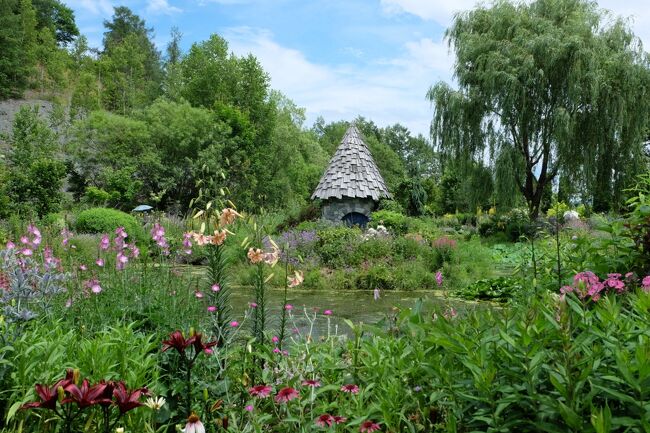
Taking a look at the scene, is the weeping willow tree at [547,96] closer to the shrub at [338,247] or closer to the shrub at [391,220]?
the shrub at [391,220]

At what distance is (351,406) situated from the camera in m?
2.45

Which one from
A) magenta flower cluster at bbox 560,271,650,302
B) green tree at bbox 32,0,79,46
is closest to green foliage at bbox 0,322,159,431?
magenta flower cluster at bbox 560,271,650,302

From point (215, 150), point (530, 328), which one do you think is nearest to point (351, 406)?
point (530, 328)

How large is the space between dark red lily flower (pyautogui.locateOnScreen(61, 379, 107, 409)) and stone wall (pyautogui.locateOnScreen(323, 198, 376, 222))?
17.4 meters

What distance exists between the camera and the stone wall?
19141 mm

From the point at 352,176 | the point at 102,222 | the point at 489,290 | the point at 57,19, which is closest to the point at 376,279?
the point at 489,290

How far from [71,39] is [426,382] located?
67.3 metres

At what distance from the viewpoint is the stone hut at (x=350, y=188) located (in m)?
18.9

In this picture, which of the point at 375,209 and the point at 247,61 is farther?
the point at 247,61

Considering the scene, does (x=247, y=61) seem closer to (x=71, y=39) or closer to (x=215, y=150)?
(x=215, y=150)

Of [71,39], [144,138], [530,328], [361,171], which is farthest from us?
[71,39]

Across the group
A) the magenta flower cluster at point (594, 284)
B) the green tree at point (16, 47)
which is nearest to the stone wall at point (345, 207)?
→ the magenta flower cluster at point (594, 284)

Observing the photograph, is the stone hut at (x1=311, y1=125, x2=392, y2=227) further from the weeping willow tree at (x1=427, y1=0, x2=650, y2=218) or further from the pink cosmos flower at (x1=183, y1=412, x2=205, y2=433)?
the pink cosmos flower at (x1=183, y1=412, x2=205, y2=433)

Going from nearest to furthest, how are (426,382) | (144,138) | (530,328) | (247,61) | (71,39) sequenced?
(530,328) → (426,382) → (144,138) → (247,61) → (71,39)
